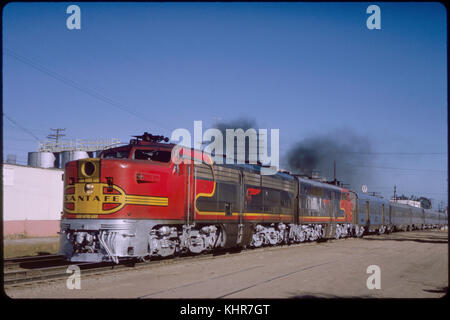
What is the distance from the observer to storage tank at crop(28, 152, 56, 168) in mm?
46531

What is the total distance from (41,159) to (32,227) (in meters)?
16.5

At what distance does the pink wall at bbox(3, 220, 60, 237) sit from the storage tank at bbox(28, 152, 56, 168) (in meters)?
14.4

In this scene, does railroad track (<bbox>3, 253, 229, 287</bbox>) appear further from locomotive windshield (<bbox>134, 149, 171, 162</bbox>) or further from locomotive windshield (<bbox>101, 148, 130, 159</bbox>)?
locomotive windshield (<bbox>101, 148, 130, 159</bbox>)

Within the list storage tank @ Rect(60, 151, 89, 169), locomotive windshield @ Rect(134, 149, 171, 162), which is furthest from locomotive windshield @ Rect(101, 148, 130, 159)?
storage tank @ Rect(60, 151, 89, 169)

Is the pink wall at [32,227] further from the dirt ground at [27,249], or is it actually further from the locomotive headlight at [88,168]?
the locomotive headlight at [88,168]

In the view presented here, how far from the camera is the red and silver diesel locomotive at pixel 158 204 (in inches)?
474

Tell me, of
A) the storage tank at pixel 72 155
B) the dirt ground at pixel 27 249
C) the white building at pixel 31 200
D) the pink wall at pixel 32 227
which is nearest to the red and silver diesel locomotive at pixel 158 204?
the dirt ground at pixel 27 249

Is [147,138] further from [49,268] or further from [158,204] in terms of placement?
[49,268]

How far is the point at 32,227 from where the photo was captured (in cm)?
3206

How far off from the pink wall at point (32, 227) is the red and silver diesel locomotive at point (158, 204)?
19509 mm

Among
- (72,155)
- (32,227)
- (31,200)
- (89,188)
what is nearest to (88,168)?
(89,188)

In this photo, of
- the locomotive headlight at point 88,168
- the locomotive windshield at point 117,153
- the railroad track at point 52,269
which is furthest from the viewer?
the locomotive windshield at point 117,153
